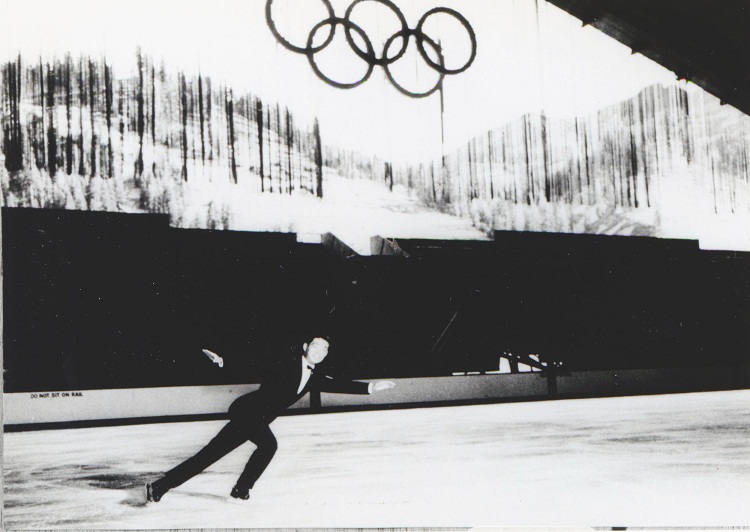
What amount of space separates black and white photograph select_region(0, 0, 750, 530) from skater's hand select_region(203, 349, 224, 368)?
0.02m

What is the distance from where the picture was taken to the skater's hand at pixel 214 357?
116 inches

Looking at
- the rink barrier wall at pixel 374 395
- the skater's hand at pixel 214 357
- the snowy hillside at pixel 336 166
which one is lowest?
the rink barrier wall at pixel 374 395

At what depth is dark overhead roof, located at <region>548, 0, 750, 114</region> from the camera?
Result: 329 centimetres

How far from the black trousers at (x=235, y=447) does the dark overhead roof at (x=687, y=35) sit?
249 cm

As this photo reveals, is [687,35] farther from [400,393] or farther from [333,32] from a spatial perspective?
[400,393]

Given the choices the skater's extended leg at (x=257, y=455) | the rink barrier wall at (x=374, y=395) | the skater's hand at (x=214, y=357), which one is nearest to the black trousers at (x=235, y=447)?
the skater's extended leg at (x=257, y=455)

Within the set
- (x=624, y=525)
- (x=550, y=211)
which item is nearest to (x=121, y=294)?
(x=550, y=211)

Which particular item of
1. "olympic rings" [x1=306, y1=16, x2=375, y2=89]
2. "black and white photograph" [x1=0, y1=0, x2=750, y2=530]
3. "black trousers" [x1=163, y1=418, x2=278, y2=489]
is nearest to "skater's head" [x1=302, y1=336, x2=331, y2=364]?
"black and white photograph" [x1=0, y1=0, x2=750, y2=530]

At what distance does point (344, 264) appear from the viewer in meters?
3.10

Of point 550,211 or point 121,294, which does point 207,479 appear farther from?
point 550,211

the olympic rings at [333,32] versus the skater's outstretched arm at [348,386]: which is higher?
the olympic rings at [333,32]

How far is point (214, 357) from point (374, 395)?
759 millimetres

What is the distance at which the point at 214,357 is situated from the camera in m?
2.94

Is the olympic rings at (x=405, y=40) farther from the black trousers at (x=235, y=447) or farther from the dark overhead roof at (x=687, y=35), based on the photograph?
the black trousers at (x=235, y=447)
